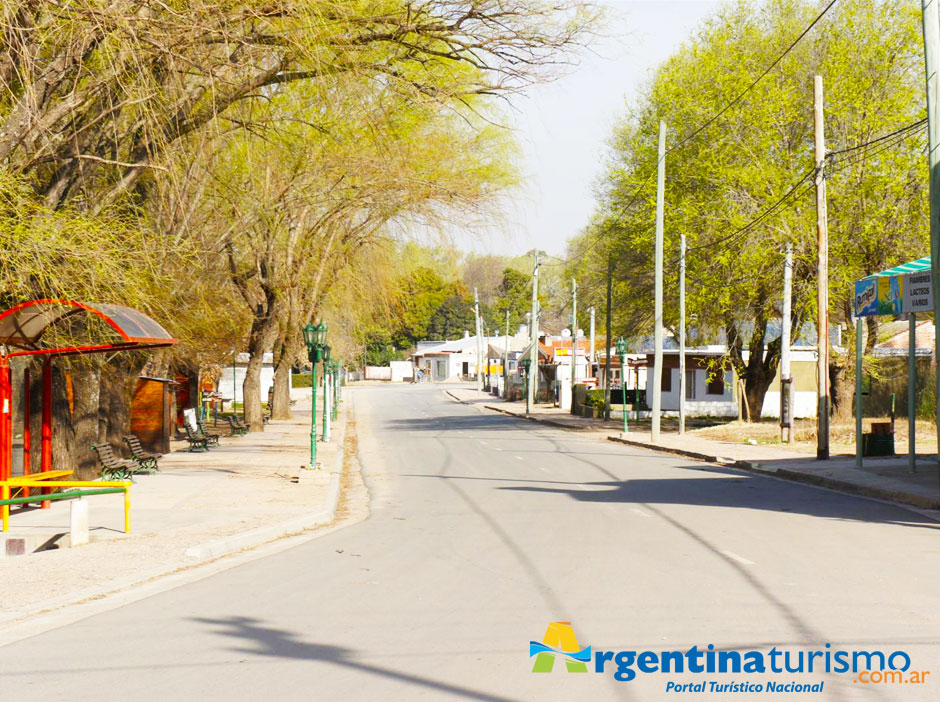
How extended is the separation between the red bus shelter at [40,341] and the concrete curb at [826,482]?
1161 cm

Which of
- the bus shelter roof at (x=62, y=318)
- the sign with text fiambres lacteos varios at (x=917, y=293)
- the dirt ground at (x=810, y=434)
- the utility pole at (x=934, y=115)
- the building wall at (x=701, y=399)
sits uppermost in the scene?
the utility pole at (x=934, y=115)

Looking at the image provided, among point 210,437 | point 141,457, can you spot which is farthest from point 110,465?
point 210,437

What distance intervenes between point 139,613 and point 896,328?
1692 inches

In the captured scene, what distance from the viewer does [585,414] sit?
54.8m

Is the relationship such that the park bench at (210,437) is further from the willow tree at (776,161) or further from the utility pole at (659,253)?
the willow tree at (776,161)

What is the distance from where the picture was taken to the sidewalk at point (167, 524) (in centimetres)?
1062

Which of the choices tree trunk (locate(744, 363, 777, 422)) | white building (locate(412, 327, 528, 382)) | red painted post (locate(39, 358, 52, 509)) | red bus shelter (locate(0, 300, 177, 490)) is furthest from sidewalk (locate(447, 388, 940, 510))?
white building (locate(412, 327, 528, 382))

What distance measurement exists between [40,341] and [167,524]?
4.25m

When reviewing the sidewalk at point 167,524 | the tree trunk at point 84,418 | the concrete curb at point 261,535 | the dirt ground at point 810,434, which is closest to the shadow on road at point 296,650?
the sidewalk at point 167,524

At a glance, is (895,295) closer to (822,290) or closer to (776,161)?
(822,290)

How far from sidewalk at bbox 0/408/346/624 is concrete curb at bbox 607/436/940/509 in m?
9.08

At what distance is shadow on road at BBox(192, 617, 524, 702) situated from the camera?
641 cm

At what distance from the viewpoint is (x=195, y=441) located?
2981cm

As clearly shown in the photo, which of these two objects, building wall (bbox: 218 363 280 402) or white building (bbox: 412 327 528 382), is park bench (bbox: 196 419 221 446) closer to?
building wall (bbox: 218 363 280 402)
